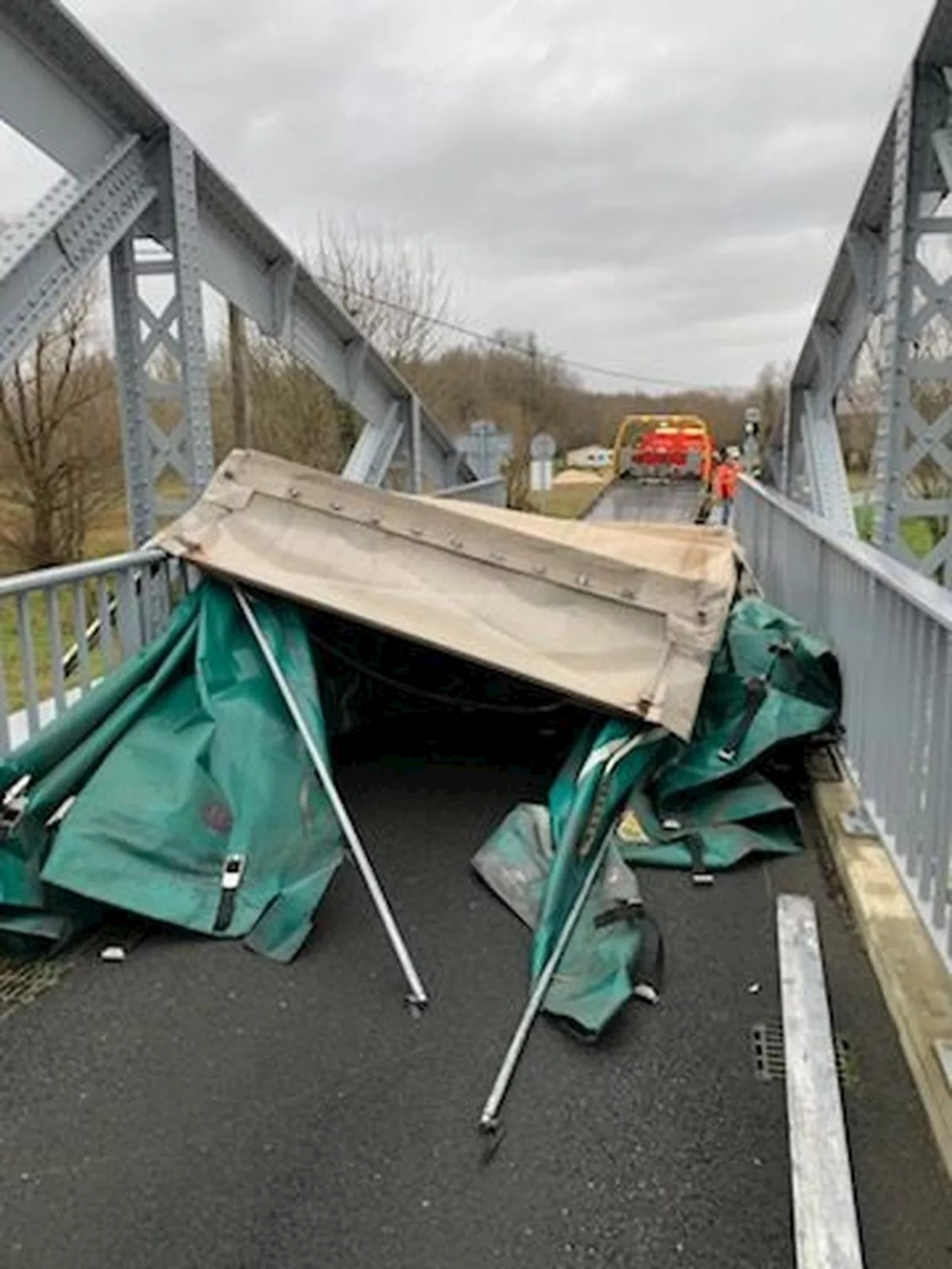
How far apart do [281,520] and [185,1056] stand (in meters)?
2.40

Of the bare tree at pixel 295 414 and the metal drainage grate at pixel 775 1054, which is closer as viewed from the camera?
the metal drainage grate at pixel 775 1054

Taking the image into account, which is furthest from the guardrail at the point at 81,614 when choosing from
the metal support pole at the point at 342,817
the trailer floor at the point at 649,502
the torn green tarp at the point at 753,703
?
the trailer floor at the point at 649,502

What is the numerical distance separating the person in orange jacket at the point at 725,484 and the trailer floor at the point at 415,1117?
14018 millimetres

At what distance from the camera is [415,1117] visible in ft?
8.08

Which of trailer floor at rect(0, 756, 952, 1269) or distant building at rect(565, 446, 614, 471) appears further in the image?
distant building at rect(565, 446, 614, 471)

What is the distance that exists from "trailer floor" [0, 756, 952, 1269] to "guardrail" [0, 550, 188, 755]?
1.09 metres

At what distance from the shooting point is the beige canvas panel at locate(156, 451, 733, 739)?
3.95m

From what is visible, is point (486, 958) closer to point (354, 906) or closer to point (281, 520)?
point (354, 906)

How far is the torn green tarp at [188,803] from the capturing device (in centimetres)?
320

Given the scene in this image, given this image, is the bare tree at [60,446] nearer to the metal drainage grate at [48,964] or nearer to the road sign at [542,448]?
the road sign at [542,448]

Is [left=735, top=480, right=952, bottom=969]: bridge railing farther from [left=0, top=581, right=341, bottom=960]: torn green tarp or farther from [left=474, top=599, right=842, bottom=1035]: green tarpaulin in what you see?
[left=0, top=581, right=341, bottom=960]: torn green tarp

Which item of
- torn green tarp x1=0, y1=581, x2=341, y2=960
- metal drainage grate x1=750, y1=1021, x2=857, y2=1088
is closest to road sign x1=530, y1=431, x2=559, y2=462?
torn green tarp x1=0, y1=581, x2=341, y2=960

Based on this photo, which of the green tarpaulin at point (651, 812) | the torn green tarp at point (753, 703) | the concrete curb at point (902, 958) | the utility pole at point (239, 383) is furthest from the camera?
the utility pole at point (239, 383)

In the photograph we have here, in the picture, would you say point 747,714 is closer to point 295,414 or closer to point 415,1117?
point 415,1117
